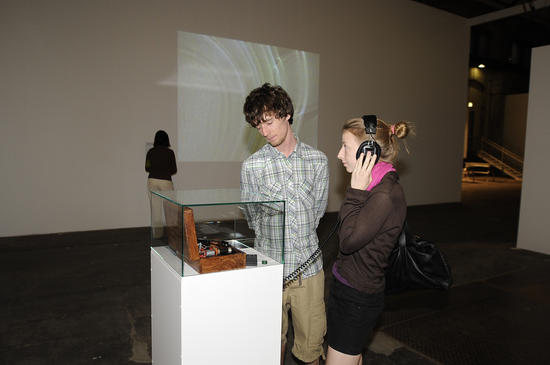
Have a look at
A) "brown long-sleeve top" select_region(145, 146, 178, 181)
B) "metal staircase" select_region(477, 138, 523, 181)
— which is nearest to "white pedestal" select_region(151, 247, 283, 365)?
"brown long-sleeve top" select_region(145, 146, 178, 181)

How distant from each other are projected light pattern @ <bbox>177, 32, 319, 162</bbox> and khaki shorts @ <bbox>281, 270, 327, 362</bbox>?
15.9 ft

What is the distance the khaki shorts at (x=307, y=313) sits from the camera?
173cm

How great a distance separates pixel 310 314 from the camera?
1749mm

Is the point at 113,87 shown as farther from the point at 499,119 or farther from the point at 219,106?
the point at 499,119

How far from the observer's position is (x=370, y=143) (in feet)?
4.31

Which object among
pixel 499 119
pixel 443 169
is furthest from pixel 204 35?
pixel 499 119

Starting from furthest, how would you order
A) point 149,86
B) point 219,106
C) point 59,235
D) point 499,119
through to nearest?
point 499,119 < point 219,106 < point 149,86 < point 59,235

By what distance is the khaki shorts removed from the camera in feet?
5.68

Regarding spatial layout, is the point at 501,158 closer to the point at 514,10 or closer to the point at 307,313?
the point at 514,10

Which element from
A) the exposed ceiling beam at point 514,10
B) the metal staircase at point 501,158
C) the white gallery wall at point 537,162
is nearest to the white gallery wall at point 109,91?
the white gallery wall at point 537,162

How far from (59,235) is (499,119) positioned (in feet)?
63.3

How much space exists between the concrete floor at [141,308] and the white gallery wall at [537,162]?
0.29 m

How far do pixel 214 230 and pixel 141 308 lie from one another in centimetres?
216

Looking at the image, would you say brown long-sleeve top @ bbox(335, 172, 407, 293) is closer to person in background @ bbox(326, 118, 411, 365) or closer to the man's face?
person in background @ bbox(326, 118, 411, 365)
